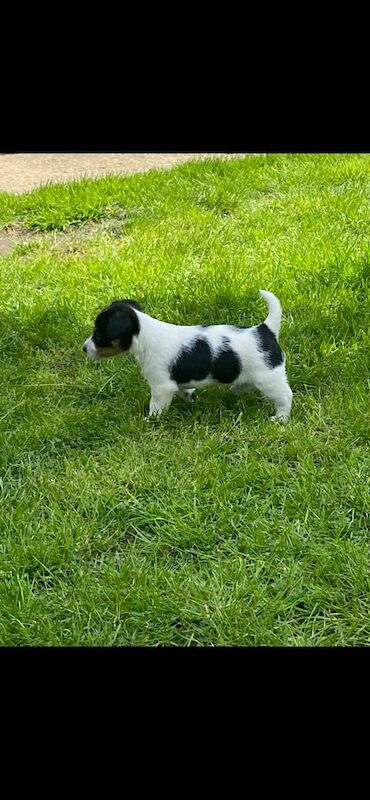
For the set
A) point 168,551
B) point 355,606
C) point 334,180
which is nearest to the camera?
point 355,606

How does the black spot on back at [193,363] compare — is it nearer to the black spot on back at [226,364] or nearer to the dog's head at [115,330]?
the black spot on back at [226,364]

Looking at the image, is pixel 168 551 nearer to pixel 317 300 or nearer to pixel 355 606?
pixel 355 606

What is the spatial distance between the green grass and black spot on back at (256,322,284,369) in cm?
30

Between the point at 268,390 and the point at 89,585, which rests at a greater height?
the point at 268,390

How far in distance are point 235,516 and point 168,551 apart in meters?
0.32

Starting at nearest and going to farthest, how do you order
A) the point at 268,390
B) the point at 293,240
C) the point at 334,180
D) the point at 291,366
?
the point at 268,390 < the point at 291,366 < the point at 293,240 < the point at 334,180

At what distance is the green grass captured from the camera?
296cm

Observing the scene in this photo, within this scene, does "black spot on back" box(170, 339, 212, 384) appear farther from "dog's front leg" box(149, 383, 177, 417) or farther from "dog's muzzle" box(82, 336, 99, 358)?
"dog's muzzle" box(82, 336, 99, 358)

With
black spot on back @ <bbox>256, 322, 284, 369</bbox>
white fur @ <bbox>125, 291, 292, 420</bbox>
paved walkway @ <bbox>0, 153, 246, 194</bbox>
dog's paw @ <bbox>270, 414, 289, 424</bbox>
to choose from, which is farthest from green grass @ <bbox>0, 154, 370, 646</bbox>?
paved walkway @ <bbox>0, 153, 246, 194</bbox>

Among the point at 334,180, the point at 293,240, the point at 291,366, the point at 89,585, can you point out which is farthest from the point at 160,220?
the point at 89,585

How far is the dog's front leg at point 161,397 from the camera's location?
3879 millimetres

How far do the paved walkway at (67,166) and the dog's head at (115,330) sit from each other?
4.07 m

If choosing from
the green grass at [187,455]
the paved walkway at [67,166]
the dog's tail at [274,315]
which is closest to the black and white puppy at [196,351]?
the dog's tail at [274,315]

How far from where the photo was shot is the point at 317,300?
4.95m
